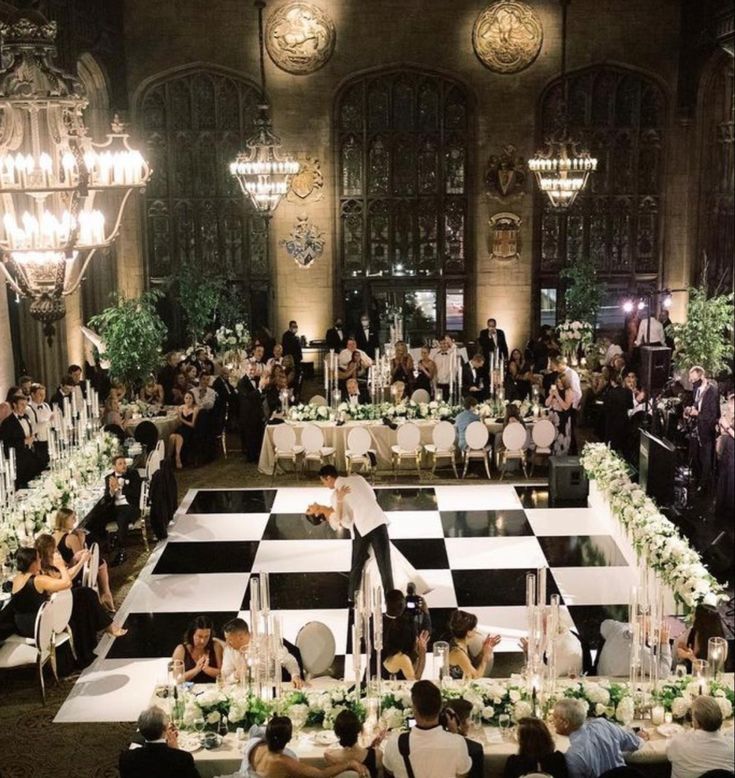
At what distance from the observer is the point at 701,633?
6441 mm

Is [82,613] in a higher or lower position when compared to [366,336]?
lower

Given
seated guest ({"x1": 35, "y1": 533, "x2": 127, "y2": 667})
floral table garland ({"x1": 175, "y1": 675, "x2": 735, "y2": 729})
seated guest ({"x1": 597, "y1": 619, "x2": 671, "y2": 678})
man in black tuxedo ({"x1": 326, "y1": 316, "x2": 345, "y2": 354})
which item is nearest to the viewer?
floral table garland ({"x1": 175, "y1": 675, "x2": 735, "y2": 729})

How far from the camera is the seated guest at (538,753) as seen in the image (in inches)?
205

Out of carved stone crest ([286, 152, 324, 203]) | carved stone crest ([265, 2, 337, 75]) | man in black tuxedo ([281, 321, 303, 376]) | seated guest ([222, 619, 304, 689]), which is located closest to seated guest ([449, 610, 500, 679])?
seated guest ([222, 619, 304, 689])

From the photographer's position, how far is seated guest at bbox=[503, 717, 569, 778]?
5203 mm

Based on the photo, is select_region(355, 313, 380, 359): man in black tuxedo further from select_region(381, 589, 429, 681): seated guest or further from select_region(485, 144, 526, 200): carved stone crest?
select_region(381, 589, 429, 681): seated guest

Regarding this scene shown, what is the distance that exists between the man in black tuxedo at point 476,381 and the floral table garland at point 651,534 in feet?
11.6

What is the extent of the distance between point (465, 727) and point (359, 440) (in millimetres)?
6805

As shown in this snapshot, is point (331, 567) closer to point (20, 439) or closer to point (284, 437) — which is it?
point (284, 437)

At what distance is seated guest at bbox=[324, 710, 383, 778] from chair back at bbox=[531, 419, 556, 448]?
287 inches

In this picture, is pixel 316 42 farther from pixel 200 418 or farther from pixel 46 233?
pixel 46 233

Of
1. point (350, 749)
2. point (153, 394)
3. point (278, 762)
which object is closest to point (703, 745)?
point (350, 749)

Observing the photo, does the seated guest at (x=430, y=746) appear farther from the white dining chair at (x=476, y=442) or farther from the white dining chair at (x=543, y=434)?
the white dining chair at (x=543, y=434)

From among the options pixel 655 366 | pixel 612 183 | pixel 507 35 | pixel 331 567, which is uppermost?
pixel 507 35
